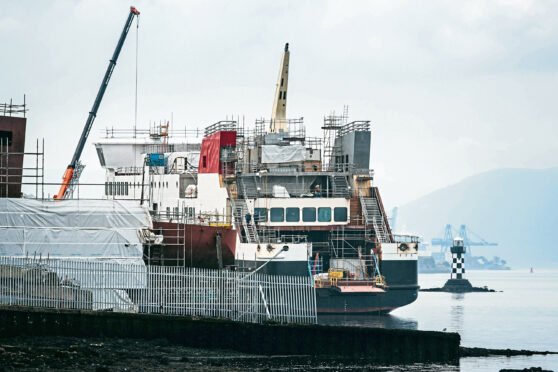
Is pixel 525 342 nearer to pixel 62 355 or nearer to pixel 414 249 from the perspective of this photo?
pixel 414 249

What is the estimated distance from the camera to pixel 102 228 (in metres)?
47.0

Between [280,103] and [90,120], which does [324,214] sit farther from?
[90,120]

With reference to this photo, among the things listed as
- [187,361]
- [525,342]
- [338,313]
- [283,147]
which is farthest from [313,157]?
[187,361]

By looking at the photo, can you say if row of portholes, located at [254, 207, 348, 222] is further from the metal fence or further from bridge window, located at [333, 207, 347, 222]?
the metal fence

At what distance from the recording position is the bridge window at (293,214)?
194ft

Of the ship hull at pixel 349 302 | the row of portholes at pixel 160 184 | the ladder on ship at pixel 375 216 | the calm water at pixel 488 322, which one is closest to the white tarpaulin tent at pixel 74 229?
the calm water at pixel 488 322

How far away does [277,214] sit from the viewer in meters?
58.9

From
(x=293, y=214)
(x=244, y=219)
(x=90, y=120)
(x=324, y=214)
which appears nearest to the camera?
(x=244, y=219)

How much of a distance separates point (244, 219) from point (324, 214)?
4.95 meters

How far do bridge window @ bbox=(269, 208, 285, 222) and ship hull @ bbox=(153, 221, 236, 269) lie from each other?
426cm

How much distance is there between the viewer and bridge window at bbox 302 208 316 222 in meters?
59.2

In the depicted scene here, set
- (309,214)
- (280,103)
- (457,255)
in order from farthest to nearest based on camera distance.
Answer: (457,255) → (280,103) → (309,214)

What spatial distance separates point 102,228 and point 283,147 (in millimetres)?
18071

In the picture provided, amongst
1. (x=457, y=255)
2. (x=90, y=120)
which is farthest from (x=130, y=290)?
(x=457, y=255)
